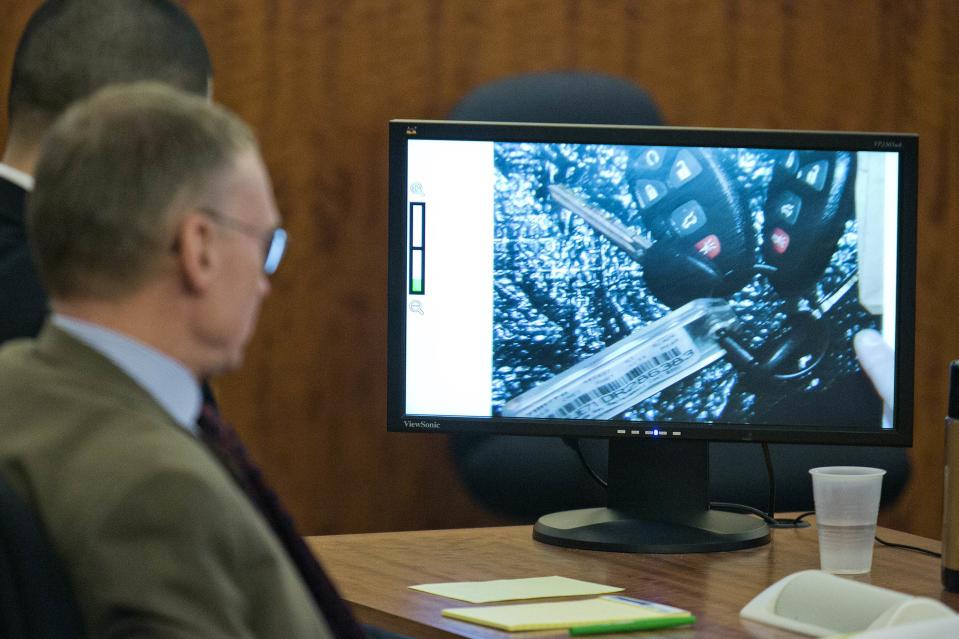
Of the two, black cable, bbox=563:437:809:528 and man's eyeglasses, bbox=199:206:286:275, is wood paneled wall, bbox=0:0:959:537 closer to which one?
black cable, bbox=563:437:809:528

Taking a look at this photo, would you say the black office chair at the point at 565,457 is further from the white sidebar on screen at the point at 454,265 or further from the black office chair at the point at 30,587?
the black office chair at the point at 30,587

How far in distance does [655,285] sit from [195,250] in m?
0.94

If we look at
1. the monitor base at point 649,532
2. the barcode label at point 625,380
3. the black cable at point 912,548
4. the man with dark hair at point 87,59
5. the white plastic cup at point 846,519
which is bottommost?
the black cable at point 912,548

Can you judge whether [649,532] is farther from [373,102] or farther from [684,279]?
[373,102]

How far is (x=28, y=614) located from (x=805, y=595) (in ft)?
2.76

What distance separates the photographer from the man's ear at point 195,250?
0.98 meters

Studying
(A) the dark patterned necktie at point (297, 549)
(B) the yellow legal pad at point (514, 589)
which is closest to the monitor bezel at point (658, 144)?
(B) the yellow legal pad at point (514, 589)

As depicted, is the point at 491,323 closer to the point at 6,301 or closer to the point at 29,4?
the point at 6,301

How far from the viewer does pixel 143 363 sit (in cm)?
97

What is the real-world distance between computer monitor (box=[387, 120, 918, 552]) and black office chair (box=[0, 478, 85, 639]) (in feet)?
3.28

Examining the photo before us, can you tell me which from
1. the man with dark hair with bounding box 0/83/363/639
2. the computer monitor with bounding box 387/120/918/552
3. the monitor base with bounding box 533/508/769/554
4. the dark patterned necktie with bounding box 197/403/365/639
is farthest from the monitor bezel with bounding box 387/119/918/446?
the man with dark hair with bounding box 0/83/363/639

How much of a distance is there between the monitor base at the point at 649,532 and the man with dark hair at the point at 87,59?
727mm

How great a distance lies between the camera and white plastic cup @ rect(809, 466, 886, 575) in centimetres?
166

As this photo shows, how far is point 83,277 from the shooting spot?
0.98 m
